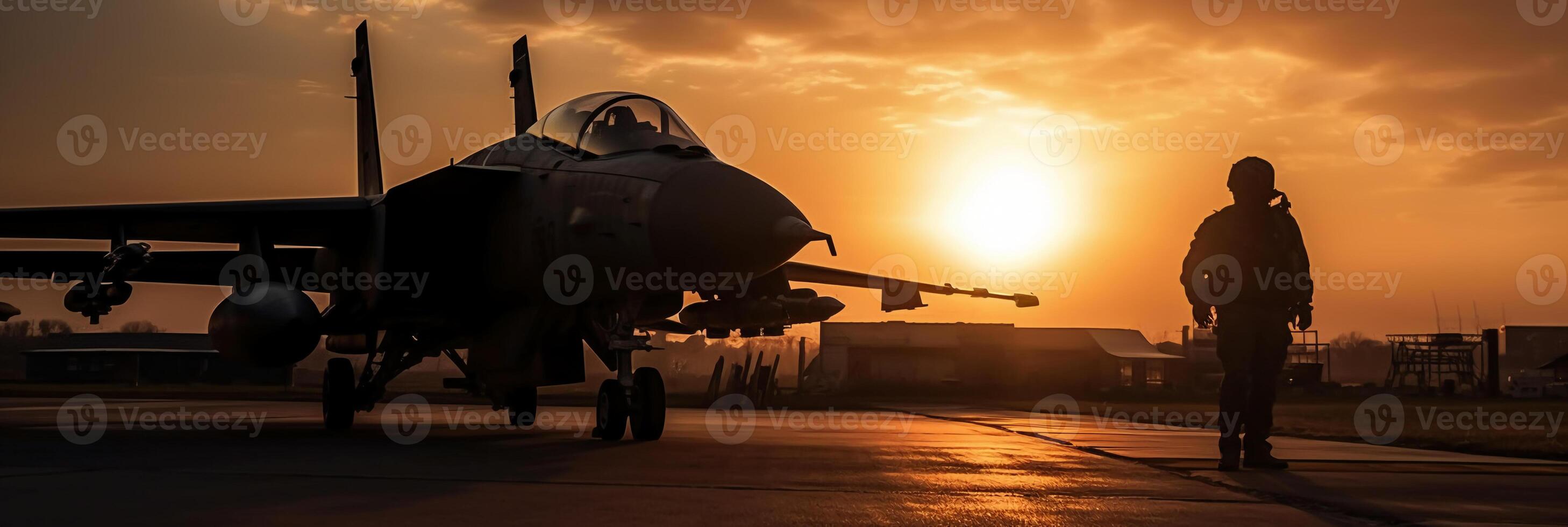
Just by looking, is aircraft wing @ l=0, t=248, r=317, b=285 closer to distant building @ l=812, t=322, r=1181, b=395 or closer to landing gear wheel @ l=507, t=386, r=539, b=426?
landing gear wheel @ l=507, t=386, r=539, b=426

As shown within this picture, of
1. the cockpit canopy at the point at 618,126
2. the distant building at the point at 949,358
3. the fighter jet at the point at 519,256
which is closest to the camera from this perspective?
the fighter jet at the point at 519,256

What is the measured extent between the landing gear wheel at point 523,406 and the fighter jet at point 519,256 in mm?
1548

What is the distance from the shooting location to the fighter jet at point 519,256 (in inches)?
417

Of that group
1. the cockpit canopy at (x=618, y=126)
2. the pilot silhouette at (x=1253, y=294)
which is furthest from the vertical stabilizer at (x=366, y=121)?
the pilot silhouette at (x=1253, y=294)

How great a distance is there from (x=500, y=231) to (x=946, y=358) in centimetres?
5336

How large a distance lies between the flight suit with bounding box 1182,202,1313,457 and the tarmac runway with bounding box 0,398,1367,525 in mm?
740

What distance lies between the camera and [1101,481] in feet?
24.5

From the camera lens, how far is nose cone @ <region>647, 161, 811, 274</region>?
401 inches

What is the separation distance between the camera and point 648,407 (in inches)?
464

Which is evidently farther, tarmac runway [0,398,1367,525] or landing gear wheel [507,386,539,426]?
landing gear wheel [507,386,539,426]

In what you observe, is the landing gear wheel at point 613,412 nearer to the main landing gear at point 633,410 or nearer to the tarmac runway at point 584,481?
the main landing gear at point 633,410

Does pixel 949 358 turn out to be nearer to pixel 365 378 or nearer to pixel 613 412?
pixel 365 378

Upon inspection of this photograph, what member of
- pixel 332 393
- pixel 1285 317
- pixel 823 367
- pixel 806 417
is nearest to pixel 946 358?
pixel 823 367

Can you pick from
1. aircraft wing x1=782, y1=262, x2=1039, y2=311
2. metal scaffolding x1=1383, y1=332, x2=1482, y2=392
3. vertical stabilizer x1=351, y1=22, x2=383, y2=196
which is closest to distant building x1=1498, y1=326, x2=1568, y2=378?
metal scaffolding x1=1383, y1=332, x2=1482, y2=392
